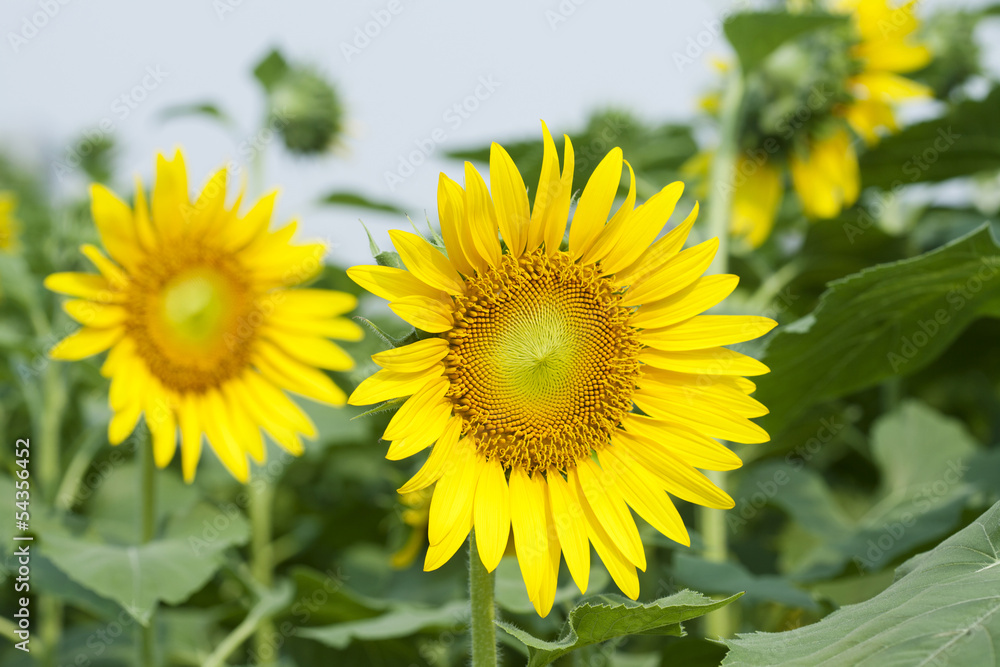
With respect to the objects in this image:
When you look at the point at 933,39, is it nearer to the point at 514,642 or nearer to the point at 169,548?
the point at 514,642

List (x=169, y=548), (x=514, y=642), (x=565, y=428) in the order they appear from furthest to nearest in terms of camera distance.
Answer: (x=169, y=548) → (x=514, y=642) → (x=565, y=428)

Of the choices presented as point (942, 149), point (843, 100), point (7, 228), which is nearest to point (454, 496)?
point (843, 100)

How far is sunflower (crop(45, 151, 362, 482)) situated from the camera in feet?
5.33

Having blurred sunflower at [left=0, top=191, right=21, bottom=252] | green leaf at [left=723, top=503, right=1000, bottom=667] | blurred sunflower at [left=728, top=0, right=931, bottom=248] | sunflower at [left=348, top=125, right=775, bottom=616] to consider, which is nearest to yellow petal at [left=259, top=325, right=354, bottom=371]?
sunflower at [left=348, top=125, right=775, bottom=616]

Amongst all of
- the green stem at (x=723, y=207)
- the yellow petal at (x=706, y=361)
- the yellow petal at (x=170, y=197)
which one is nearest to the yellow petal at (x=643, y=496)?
the yellow petal at (x=706, y=361)

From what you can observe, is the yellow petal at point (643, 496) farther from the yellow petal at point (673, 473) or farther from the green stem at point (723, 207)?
the green stem at point (723, 207)

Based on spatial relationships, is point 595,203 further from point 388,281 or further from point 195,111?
point 195,111

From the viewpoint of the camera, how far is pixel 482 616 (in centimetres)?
98

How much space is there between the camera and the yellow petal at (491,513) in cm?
94

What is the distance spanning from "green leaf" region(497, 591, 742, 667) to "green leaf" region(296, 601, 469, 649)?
46 cm

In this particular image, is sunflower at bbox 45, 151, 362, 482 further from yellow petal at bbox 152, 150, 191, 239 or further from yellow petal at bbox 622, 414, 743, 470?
yellow petal at bbox 622, 414, 743, 470

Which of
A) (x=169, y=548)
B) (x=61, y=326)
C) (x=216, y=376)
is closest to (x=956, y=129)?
(x=216, y=376)

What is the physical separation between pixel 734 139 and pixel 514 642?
1.42 m

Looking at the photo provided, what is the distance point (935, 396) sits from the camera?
9.58 ft
